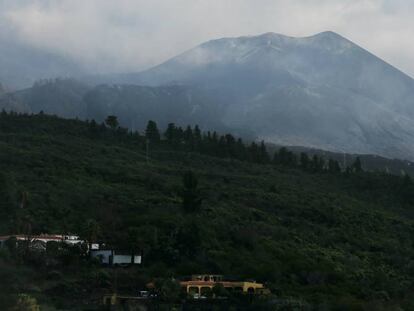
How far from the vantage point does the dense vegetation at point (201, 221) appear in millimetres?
48938

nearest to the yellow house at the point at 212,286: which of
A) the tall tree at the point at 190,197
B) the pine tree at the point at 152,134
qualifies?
the tall tree at the point at 190,197

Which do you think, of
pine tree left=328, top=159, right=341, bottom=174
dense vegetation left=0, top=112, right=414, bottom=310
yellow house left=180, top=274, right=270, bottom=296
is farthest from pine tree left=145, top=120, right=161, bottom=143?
yellow house left=180, top=274, right=270, bottom=296

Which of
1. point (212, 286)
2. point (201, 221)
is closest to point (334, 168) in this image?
point (201, 221)

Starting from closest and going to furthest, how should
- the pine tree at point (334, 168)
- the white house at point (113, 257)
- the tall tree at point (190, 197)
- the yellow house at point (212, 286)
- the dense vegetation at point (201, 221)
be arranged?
the yellow house at point (212, 286)
the dense vegetation at point (201, 221)
the white house at point (113, 257)
the tall tree at point (190, 197)
the pine tree at point (334, 168)

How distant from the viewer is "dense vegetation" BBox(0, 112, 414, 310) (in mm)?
48938

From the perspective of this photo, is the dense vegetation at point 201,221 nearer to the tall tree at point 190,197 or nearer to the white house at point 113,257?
the tall tree at point 190,197

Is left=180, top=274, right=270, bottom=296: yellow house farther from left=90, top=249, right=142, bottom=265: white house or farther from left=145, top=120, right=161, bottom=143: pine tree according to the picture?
left=145, top=120, right=161, bottom=143: pine tree

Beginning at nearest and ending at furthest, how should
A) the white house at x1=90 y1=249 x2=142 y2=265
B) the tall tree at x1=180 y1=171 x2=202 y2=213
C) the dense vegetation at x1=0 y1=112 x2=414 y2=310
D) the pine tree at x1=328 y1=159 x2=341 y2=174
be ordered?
the dense vegetation at x1=0 y1=112 x2=414 y2=310, the white house at x1=90 y1=249 x2=142 y2=265, the tall tree at x1=180 y1=171 x2=202 y2=213, the pine tree at x1=328 y1=159 x2=341 y2=174

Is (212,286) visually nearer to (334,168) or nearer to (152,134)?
(334,168)

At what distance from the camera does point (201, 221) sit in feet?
199

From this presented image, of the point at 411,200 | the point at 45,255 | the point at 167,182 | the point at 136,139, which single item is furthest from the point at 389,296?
the point at 136,139

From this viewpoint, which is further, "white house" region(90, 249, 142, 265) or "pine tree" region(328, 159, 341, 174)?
"pine tree" region(328, 159, 341, 174)

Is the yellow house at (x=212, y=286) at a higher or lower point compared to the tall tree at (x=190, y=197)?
lower

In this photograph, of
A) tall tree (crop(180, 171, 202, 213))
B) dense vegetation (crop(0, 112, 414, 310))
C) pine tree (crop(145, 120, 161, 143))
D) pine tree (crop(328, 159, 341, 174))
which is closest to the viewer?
dense vegetation (crop(0, 112, 414, 310))
